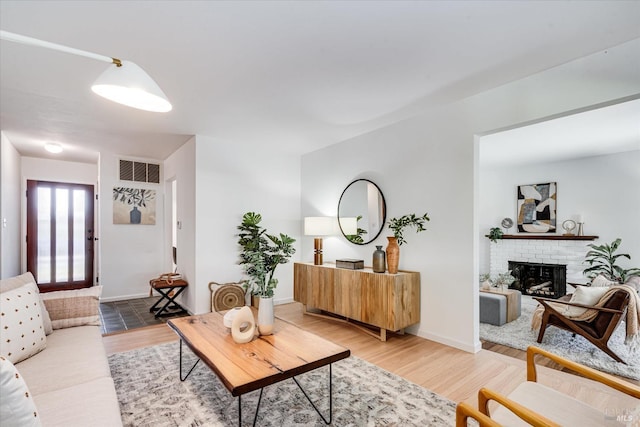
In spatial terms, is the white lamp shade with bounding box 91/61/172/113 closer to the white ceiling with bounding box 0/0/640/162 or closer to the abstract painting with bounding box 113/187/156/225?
the white ceiling with bounding box 0/0/640/162

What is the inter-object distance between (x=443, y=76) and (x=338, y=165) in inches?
85.4

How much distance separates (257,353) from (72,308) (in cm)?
158

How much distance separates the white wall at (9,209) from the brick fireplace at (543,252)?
26.4 feet

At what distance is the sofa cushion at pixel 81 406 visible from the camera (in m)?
1.24

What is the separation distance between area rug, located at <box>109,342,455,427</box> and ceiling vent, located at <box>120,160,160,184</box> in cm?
364

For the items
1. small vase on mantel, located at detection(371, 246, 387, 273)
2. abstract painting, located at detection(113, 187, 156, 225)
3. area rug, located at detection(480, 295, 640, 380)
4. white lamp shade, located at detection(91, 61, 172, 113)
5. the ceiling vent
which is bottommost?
area rug, located at detection(480, 295, 640, 380)

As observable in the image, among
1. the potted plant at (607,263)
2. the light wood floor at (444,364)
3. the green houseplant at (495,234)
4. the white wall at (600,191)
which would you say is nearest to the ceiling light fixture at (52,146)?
the light wood floor at (444,364)

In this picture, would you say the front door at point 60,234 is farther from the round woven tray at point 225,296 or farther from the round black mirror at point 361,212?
the round black mirror at point 361,212

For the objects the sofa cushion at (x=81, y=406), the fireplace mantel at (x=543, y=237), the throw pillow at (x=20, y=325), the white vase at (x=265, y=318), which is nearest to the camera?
the sofa cushion at (x=81, y=406)

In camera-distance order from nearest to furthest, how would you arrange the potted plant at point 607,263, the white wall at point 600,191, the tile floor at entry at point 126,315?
the tile floor at entry at point 126,315, the potted plant at point 607,263, the white wall at point 600,191

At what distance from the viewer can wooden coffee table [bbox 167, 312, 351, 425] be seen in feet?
5.14

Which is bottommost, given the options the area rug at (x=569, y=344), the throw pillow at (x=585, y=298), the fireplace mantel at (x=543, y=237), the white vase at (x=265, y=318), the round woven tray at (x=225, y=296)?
the area rug at (x=569, y=344)

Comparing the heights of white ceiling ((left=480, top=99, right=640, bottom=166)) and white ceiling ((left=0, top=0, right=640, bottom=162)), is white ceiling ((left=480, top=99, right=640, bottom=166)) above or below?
below

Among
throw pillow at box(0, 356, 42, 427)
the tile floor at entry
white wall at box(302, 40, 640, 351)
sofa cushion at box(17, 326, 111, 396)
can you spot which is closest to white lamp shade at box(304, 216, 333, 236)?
white wall at box(302, 40, 640, 351)
